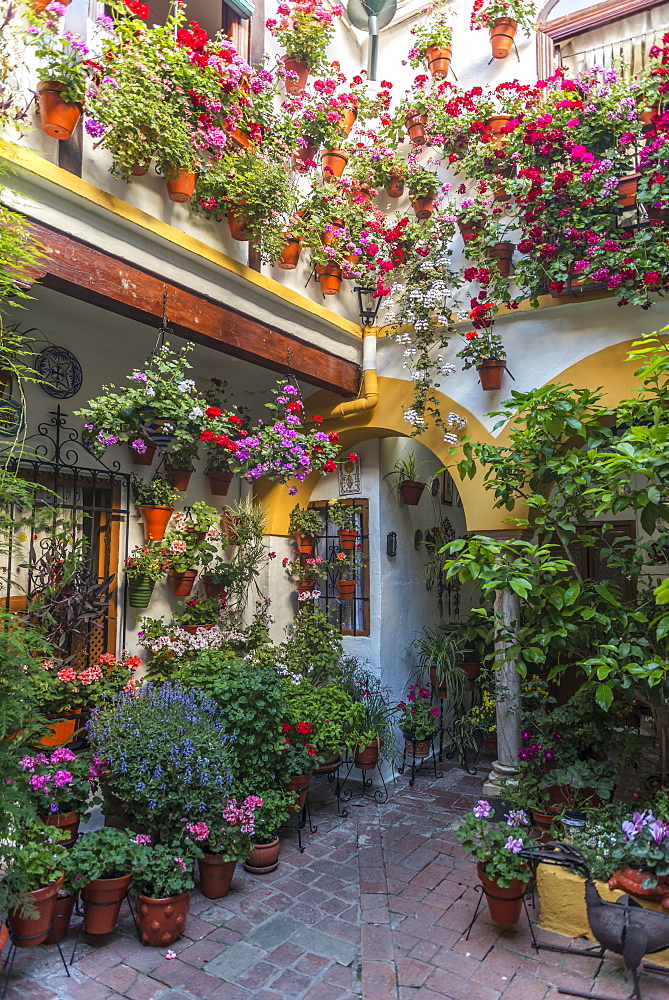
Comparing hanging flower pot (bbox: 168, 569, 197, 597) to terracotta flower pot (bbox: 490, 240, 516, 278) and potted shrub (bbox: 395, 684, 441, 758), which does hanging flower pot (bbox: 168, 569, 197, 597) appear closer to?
potted shrub (bbox: 395, 684, 441, 758)

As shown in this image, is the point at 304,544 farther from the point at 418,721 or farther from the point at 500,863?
the point at 500,863

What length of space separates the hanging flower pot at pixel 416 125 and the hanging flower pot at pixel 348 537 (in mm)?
3456

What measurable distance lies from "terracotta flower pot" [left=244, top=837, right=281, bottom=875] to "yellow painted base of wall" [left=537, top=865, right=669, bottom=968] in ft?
5.23

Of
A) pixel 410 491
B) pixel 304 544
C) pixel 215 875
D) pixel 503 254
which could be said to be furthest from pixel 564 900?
pixel 503 254

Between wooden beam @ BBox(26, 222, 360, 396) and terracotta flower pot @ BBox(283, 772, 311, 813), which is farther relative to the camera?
terracotta flower pot @ BBox(283, 772, 311, 813)

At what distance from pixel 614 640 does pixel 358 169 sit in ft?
14.5

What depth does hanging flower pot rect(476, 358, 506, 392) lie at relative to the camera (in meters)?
5.12

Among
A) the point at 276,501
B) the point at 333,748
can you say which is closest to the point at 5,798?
the point at 333,748

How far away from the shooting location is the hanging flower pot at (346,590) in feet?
20.8

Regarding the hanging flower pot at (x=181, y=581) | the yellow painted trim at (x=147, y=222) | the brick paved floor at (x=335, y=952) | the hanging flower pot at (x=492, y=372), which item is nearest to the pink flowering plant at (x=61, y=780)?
the brick paved floor at (x=335, y=952)

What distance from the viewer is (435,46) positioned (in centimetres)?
568

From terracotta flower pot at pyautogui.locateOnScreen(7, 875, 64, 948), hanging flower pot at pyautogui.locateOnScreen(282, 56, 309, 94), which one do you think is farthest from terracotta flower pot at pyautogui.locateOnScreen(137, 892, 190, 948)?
hanging flower pot at pyautogui.locateOnScreen(282, 56, 309, 94)

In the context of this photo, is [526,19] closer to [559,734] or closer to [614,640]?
[614,640]

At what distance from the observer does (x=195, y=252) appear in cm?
425
